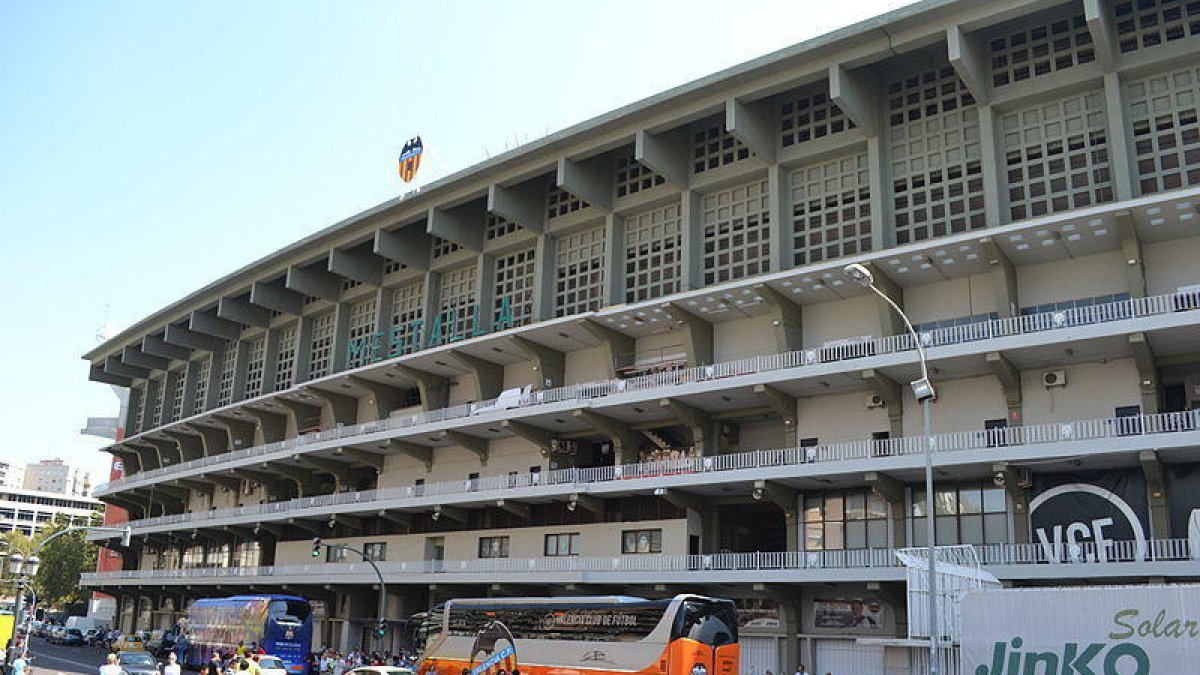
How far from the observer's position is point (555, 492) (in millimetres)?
44906

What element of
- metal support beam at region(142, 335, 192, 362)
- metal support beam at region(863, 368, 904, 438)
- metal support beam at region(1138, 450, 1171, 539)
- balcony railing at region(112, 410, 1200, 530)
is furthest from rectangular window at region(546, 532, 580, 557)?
metal support beam at region(142, 335, 192, 362)

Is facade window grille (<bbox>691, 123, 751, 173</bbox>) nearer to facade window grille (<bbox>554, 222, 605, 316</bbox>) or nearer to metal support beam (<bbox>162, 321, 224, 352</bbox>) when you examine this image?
facade window grille (<bbox>554, 222, 605, 316</bbox>)

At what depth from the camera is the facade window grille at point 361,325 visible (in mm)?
59406

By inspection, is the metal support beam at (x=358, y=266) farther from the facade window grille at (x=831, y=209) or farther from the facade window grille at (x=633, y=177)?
the facade window grille at (x=831, y=209)

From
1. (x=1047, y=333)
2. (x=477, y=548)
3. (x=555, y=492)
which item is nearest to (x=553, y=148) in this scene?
(x=555, y=492)

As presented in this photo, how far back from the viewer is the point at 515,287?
51.5 meters

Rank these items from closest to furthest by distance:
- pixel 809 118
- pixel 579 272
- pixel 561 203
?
pixel 809 118
pixel 579 272
pixel 561 203

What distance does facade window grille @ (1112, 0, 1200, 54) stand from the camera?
33781 millimetres

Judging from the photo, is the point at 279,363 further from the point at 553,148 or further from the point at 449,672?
the point at 449,672

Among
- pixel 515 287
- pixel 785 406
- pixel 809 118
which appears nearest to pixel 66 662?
pixel 515 287

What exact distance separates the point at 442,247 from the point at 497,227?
4.43 m

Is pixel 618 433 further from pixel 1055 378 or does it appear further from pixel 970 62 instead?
pixel 970 62

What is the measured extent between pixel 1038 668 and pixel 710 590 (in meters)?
21.0

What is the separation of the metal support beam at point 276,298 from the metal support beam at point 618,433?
27799 mm
